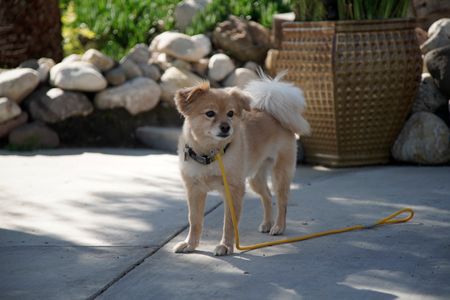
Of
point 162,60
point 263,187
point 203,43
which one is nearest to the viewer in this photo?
point 263,187

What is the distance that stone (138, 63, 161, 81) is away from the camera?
8211mm

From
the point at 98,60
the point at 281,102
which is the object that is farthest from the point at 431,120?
the point at 98,60

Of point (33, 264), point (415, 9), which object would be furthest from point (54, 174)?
point (415, 9)

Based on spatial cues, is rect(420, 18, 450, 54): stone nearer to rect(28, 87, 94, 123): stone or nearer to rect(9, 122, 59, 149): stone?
rect(28, 87, 94, 123): stone

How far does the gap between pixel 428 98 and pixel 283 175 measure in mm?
2786

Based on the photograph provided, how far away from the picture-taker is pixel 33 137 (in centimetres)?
728

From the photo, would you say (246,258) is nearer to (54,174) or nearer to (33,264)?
(33,264)

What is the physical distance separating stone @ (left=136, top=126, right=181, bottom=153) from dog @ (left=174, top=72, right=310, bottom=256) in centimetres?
297

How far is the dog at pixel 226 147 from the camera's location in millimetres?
3953

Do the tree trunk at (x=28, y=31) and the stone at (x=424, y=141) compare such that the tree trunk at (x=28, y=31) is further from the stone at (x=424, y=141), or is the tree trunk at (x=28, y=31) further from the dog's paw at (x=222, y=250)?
the dog's paw at (x=222, y=250)

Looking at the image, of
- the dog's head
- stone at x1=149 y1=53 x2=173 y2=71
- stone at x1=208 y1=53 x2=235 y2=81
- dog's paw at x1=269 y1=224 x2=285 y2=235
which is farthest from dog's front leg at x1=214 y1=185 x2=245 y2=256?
stone at x1=149 y1=53 x2=173 y2=71

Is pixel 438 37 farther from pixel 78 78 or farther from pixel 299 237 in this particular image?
pixel 78 78

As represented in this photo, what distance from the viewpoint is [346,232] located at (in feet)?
14.2

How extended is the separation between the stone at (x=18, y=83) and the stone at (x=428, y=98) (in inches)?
164
